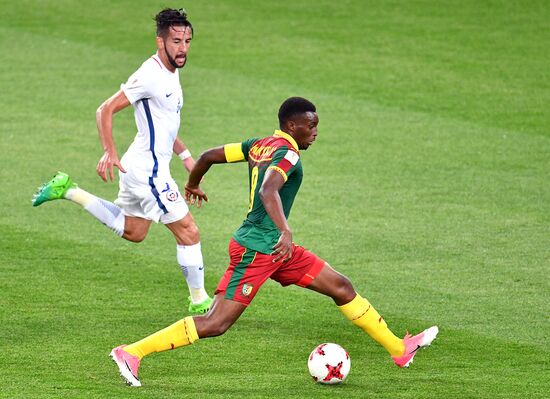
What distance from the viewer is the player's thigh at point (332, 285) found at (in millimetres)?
9688

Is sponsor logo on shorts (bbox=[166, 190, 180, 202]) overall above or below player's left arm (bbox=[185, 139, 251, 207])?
below

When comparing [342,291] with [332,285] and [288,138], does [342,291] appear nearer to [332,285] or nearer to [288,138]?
[332,285]

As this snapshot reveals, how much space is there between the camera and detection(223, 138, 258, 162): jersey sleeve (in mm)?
9742

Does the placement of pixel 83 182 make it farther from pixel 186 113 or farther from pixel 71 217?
pixel 186 113

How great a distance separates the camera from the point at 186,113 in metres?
19.6

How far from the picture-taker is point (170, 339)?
30.9 feet

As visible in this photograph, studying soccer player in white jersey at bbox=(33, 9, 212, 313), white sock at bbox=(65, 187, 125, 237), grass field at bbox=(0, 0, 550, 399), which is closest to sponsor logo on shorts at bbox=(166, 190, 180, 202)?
soccer player in white jersey at bbox=(33, 9, 212, 313)

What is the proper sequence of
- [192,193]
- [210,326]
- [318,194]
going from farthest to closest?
[318,194] < [192,193] < [210,326]

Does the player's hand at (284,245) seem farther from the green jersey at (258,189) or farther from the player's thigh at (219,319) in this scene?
the player's thigh at (219,319)

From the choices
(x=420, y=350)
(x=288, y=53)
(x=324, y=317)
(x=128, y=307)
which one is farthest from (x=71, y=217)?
(x=288, y=53)

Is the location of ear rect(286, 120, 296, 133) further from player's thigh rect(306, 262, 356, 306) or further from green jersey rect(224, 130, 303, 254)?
player's thigh rect(306, 262, 356, 306)

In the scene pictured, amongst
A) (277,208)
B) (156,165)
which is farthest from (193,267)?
(277,208)

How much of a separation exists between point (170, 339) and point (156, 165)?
2.53 m

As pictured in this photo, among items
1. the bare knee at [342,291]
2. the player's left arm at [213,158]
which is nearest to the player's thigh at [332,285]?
the bare knee at [342,291]
